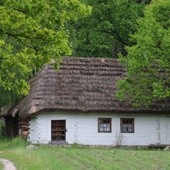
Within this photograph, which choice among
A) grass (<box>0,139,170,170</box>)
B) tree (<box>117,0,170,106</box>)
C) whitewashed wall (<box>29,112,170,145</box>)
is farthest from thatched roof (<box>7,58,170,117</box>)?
grass (<box>0,139,170,170</box>)

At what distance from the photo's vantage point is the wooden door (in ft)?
108

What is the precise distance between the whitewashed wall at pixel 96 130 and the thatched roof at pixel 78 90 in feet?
2.37

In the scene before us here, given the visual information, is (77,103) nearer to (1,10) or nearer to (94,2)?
(94,2)

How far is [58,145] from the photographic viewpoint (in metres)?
31.9

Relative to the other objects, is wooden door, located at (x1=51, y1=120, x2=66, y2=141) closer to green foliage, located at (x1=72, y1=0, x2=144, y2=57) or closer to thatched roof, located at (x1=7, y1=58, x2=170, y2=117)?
thatched roof, located at (x1=7, y1=58, x2=170, y2=117)

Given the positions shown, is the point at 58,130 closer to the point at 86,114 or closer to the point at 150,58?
the point at 86,114

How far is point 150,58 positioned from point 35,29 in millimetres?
15536

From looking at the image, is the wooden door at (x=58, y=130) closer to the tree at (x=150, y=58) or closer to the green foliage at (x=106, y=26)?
the tree at (x=150, y=58)

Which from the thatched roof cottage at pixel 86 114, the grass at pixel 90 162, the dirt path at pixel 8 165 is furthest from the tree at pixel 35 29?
the thatched roof cottage at pixel 86 114

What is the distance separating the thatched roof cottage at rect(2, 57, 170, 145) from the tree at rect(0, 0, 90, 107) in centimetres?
1490

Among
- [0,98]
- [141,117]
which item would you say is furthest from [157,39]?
[0,98]

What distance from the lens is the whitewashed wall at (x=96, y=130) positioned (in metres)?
32.7

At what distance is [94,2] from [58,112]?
590 inches

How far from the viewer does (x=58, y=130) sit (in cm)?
3288
